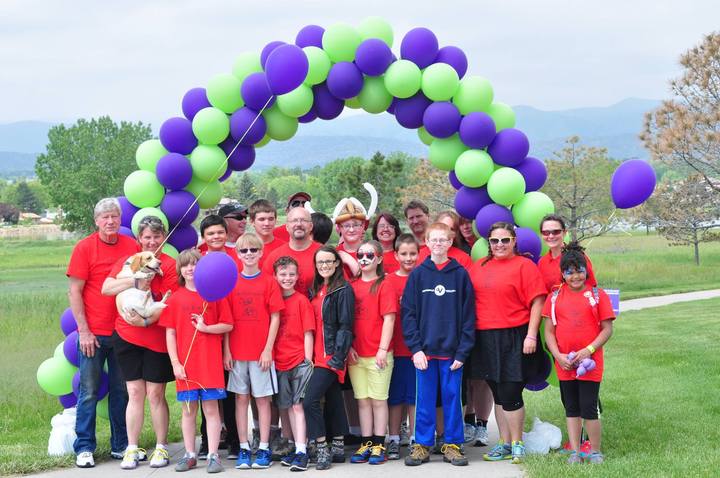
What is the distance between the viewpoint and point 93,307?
5789 millimetres

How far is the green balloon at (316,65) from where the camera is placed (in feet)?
20.4

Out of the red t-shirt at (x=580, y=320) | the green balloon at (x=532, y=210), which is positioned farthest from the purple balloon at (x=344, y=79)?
the red t-shirt at (x=580, y=320)

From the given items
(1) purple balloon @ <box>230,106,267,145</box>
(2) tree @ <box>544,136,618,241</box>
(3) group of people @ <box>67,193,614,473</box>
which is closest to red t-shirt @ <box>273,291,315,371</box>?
(3) group of people @ <box>67,193,614,473</box>

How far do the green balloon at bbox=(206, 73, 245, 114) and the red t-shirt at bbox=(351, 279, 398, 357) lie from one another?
1.96 metres

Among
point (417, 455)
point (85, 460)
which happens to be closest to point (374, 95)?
point (417, 455)

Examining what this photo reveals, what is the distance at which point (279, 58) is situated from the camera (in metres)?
5.84

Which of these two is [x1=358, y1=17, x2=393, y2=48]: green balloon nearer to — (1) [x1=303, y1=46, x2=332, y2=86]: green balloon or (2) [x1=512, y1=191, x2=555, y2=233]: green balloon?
(1) [x1=303, y1=46, x2=332, y2=86]: green balloon

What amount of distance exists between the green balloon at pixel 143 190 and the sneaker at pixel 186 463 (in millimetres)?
2057

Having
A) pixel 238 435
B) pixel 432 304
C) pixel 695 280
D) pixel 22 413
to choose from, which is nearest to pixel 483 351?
pixel 432 304

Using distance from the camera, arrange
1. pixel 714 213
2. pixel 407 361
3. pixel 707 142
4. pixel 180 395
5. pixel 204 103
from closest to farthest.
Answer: pixel 180 395 → pixel 407 361 → pixel 204 103 → pixel 707 142 → pixel 714 213

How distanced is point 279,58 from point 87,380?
9.08 feet

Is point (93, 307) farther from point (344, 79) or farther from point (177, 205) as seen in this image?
point (344, 79)

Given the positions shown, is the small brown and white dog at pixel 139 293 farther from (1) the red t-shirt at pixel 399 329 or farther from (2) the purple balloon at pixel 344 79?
(2) the purple balloon at pixel 344 79

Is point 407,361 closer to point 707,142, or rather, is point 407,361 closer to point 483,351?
point 483,351
